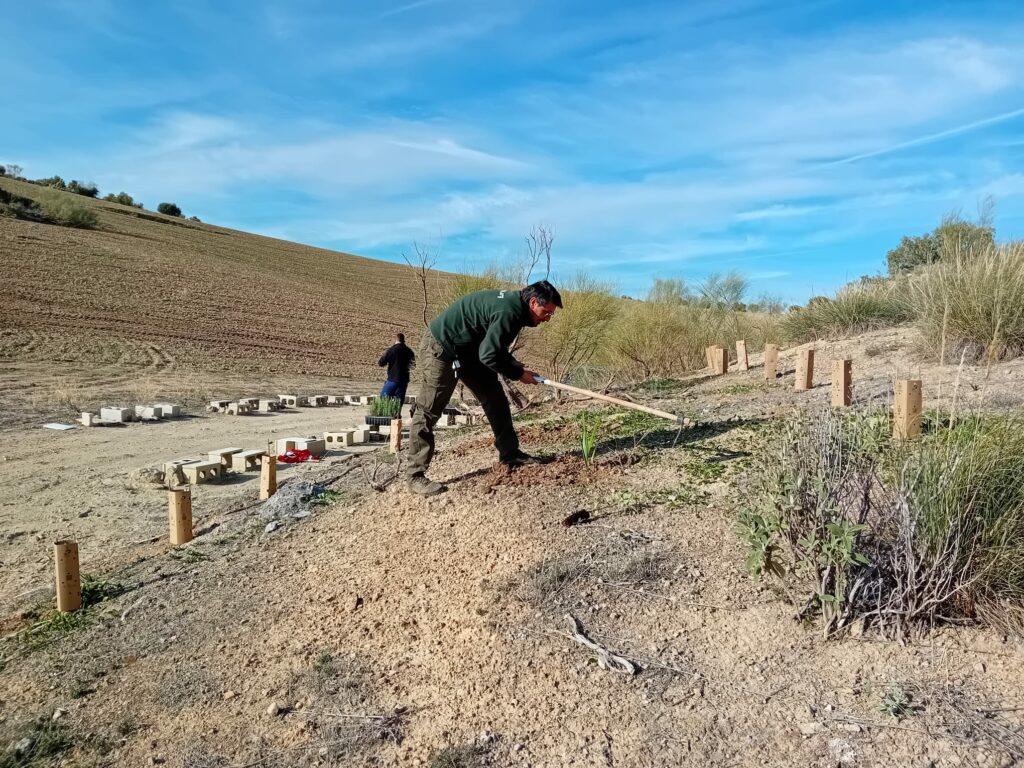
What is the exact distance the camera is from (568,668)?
3084 millimetres

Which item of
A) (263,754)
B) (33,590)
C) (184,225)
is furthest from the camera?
(184,225)

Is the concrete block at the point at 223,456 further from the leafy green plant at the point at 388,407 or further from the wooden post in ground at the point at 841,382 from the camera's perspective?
the wooden post in ground at the point at 841,382

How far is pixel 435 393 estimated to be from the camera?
501 cm

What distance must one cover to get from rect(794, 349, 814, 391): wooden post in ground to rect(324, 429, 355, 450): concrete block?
564 centimetres

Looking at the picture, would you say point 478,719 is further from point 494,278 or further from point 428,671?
point 494,278

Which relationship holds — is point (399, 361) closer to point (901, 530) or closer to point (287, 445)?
point (287, 445)

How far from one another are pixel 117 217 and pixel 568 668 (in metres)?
46.0

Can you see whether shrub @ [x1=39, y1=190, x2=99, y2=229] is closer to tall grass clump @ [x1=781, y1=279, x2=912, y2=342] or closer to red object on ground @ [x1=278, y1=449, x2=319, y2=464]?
red object on ground @ [x1=278, y1=449, x2=319, y2=464]

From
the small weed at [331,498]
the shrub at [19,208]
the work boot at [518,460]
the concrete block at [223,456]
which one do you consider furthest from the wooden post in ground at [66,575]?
the shrub at [19,208]

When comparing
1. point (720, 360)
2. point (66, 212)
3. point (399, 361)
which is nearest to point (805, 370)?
point (720, 360)

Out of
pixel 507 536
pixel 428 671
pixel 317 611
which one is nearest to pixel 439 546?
pixel 507 536

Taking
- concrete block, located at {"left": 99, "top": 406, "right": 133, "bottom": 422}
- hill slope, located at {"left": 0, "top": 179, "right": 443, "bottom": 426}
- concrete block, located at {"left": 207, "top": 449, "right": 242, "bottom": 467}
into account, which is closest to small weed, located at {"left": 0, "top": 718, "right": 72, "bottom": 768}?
concrete block, located at {"left": 207, "top": 449, "right": 242, "bottom": 467}

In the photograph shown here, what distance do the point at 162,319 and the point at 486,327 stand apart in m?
20.9

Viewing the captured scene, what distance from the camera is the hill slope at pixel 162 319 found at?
16141 millimetres
